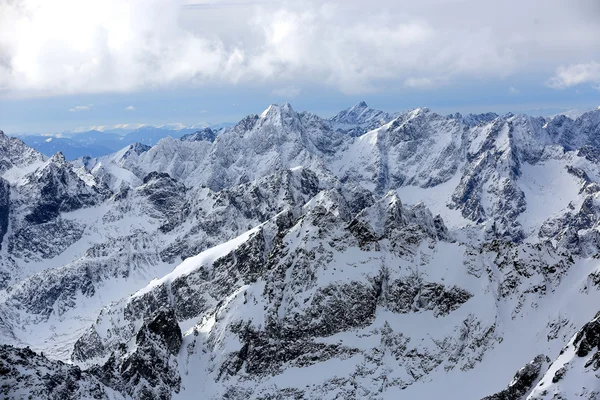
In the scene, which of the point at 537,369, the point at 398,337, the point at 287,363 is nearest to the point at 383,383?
the point at 398,337

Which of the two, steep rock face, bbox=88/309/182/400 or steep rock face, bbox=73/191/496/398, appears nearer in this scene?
steep rock face, bbox=88/309/182/400

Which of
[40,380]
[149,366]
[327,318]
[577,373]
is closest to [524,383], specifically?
[577,373]

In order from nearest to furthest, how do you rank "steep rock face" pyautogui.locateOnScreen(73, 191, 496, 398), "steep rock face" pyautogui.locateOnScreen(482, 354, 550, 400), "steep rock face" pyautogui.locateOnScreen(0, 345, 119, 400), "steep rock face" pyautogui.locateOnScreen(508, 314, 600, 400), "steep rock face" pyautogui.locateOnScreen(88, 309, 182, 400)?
"steep rock face" pyautogui.locateOnScreen(508, 314, 600, 400) < "steep rock face" pyautogui.locateOnScreen(0, 345, 119, 400) < "steep rock face" pyautogui.locateOnScreen(482, 354, 550, 400) < "steep rock face" pyautogui.locateOnScreen(88, 309, 182, 400) < "steep rock face" pyautogui.locateOnScreen(73, 191, 496, 398)

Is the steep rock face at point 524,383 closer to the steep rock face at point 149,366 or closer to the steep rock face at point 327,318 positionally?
the steep rock face at point 327,318

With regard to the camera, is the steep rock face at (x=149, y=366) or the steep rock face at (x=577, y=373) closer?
the steep rock face at (x=577, y=373)

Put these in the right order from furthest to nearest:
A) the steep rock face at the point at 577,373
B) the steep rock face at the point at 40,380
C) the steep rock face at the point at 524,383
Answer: the steep rock face at the point at 524,383 → the steep rock face at the point at 40,380 → the steep rock face at the point at 577,373

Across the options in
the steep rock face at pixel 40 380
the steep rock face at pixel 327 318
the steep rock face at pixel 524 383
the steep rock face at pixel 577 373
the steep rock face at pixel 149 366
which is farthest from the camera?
the steep rock face at pixel 327 318

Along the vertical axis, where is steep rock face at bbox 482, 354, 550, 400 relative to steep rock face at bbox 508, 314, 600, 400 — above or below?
below

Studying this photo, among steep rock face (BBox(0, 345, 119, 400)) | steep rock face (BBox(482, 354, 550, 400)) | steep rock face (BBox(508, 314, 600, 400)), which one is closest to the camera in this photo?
steep rock face (BBox(508, 314, 600, 400))

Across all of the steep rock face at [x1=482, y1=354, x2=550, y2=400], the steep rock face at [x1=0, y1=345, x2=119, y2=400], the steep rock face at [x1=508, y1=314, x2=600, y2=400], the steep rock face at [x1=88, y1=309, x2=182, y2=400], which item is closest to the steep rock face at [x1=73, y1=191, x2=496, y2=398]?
the steep rock face at [x1=88, y1=309, x2=182, y2=400]

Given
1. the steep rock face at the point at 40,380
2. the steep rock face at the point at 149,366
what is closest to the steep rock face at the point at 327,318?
the steep rock face at the point at 149,366

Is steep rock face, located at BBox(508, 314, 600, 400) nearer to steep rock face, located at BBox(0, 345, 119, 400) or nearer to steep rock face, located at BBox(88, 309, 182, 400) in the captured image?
steep rock face, located at BBox(0, 345, 119, 400)
